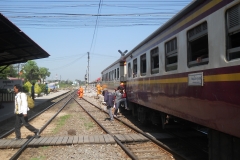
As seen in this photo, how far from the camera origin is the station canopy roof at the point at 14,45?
10694 mm

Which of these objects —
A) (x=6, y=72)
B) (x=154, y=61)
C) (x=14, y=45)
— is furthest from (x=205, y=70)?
(x=6, y=72)

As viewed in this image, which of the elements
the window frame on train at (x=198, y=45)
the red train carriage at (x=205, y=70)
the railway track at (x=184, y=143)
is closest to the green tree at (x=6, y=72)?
the railway track at (x=184, y=143)

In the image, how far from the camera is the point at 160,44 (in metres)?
7.47

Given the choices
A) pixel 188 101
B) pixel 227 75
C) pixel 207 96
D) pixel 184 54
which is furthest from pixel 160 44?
pixel 227 75

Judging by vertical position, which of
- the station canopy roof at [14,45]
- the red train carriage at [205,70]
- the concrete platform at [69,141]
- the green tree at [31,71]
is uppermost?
the green tree at [31,71]

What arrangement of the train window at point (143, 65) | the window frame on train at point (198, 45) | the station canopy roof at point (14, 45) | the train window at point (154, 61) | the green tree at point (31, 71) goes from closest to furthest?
the window frame on train at point (198, 45) → the train window at point (154, 61) → the train window at point (143, 65) → the station canopy roof at point (14, 45) → the green tree at point (31, 71)

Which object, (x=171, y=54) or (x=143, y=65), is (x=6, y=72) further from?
(x=171, y=54)

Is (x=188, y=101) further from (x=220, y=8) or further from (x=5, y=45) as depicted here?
(x=5, y=45)

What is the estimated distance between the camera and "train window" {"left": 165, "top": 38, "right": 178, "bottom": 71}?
6.32 m

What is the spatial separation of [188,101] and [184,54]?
0.99 m

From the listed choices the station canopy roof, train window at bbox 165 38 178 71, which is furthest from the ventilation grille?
the station canopy roof

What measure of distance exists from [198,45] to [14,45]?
11.1m

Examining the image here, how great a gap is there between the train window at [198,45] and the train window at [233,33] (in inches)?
27.8

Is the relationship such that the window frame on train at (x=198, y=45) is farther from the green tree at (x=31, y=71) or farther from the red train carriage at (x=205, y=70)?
the green tree at (x=31, y=71)
